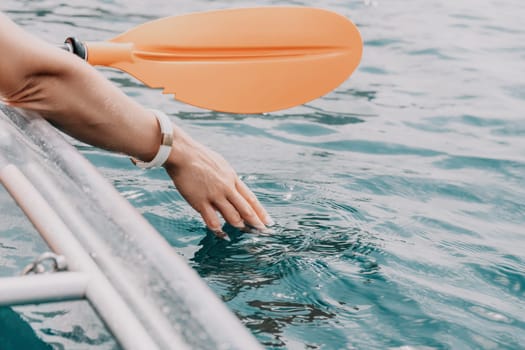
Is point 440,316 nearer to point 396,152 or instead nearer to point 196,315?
point 196,315

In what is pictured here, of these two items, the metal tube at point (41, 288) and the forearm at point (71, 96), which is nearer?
the metal tube at point (41, 288)

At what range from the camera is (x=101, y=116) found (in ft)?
4.75

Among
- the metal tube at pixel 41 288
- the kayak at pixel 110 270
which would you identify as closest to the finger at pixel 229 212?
the kayak at pixel 110 270

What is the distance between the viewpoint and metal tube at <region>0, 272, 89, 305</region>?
829mm

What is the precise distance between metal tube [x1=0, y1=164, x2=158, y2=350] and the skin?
0.26m

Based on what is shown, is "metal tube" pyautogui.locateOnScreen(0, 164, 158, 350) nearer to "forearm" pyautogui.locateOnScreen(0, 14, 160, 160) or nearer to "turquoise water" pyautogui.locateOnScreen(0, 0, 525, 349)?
"turquoise water" pyautogui.locateOnScreen(0, 0, 525, 349)

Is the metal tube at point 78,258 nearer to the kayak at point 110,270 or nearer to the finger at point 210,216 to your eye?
the kayak at point 110,270

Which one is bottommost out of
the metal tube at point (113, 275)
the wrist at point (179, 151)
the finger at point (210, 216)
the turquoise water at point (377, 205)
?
the turquoise water at point (377, 205)

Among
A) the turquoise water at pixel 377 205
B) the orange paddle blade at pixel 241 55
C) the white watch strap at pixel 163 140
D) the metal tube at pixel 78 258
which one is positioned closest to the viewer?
the metal tube at pixel 78 258

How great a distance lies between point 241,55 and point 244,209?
2.71 ft

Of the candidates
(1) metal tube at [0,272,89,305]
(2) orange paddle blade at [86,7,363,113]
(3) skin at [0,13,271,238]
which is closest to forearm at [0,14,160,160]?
(3) skin at [0,13,271,238]

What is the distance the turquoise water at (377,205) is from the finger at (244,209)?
6 cm

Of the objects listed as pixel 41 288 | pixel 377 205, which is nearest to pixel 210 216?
pixel 377 205

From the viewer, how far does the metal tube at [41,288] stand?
83cm
